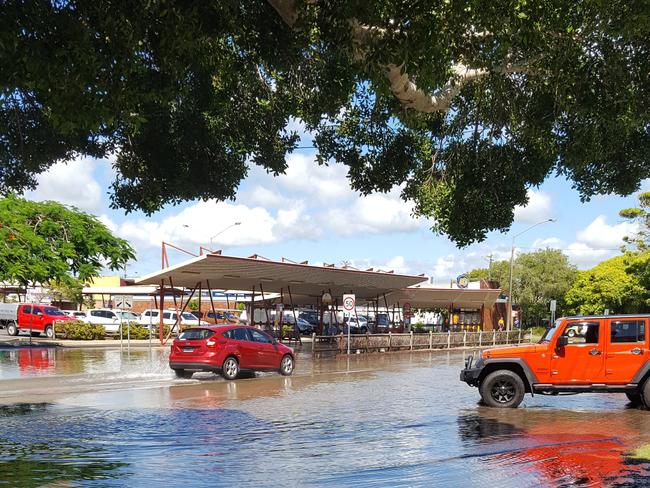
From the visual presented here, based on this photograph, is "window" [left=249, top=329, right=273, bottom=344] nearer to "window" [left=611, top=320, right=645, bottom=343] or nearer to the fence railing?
the fence railing

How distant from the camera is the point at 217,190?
34.4ft

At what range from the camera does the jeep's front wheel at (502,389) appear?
566 inches

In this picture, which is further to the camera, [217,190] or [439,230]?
[439,230]

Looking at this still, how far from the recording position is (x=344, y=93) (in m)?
10.3

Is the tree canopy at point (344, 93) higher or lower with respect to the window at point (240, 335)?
higher

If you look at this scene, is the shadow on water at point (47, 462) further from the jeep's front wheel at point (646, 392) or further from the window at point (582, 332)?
the jeep's front wheel at point (646, 392)

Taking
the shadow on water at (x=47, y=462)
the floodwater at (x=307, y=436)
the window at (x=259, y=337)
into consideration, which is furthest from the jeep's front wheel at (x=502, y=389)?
the window at (x=259, y=337)

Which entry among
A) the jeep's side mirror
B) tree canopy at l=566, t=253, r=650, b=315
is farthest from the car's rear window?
tree canopy at l=566, t=253, r=650, b=315

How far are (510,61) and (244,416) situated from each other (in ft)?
25.0

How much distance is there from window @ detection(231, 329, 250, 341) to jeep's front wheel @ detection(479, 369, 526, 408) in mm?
8989

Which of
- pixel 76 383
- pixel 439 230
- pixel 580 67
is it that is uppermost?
pixel 580 67

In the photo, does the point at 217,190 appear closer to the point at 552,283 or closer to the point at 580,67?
the point at 580,67

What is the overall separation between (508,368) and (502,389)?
1.45 ft

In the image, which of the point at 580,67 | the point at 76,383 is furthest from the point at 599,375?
the point at 76,383
